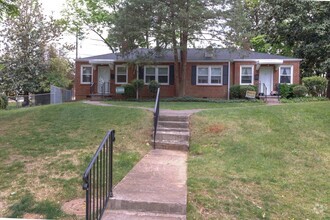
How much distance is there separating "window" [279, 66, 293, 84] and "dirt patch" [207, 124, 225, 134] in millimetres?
13346

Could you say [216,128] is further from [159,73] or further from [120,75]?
[120,75]

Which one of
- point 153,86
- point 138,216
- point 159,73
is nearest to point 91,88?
point 153,86

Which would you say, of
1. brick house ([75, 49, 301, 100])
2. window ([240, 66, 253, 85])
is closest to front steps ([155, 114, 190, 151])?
brick house ([75, 49, 301, 100])

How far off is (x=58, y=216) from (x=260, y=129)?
20.7 ft

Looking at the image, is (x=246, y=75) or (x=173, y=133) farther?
(x=246, y=75)

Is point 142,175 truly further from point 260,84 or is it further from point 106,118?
point 260,84

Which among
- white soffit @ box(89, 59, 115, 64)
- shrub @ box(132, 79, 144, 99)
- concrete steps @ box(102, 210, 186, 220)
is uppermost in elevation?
white soffit @ box(89, 59, 115, 64)

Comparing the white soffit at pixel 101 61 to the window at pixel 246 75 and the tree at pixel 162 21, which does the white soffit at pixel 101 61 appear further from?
the window at pixel 246 75

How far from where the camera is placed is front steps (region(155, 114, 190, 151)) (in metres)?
8.22

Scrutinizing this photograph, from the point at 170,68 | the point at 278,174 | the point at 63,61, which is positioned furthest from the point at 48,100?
the point at 278,174

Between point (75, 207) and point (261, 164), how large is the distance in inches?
155

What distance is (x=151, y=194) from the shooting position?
4766 mm

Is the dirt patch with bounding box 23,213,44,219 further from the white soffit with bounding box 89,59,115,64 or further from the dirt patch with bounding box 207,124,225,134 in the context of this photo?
the white soffit with bounding box 89,59,115,64

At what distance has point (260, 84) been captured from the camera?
20.8 metres
